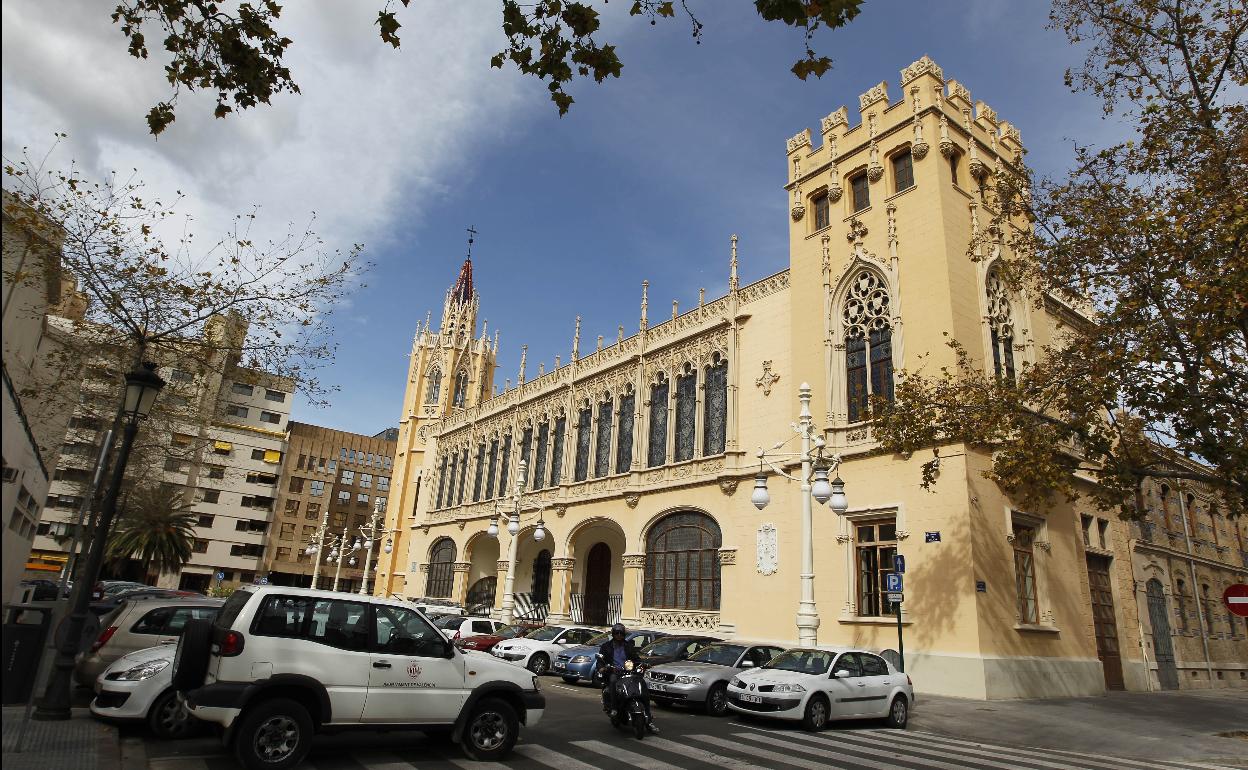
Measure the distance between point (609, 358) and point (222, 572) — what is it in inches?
1922

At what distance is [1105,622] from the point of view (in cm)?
2273

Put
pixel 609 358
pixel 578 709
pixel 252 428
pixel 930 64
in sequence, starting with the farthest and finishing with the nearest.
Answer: pixel 252 428, pixel 609 358, pixel 930 64, pixel 578 709

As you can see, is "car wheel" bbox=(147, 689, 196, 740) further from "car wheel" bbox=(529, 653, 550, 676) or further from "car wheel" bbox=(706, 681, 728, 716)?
"car wheel" bbox=(529, 653, 550, 676)

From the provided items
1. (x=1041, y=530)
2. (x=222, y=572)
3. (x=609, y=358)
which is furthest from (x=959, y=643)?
(x=222, y=572)

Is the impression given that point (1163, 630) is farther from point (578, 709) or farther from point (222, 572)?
point (222, 572)

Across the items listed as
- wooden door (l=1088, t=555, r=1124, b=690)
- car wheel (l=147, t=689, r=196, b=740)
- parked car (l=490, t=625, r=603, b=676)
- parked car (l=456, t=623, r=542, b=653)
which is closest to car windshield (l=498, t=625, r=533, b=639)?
parked car (l=456, t=623, r=542, b=653)

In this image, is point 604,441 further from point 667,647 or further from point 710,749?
point 710,749

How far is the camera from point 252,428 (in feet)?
228

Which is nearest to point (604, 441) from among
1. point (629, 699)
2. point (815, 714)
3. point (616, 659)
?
point (815, 714)

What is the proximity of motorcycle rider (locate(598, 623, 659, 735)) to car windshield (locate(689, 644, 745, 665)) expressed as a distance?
12.0 feet

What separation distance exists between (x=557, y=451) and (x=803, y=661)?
23462 mm

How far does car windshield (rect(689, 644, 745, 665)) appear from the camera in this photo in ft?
47.4

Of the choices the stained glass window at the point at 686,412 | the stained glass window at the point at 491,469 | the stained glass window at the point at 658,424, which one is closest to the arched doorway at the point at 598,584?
the stained glass window at the point at 658,424

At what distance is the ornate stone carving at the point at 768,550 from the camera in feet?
74.3
